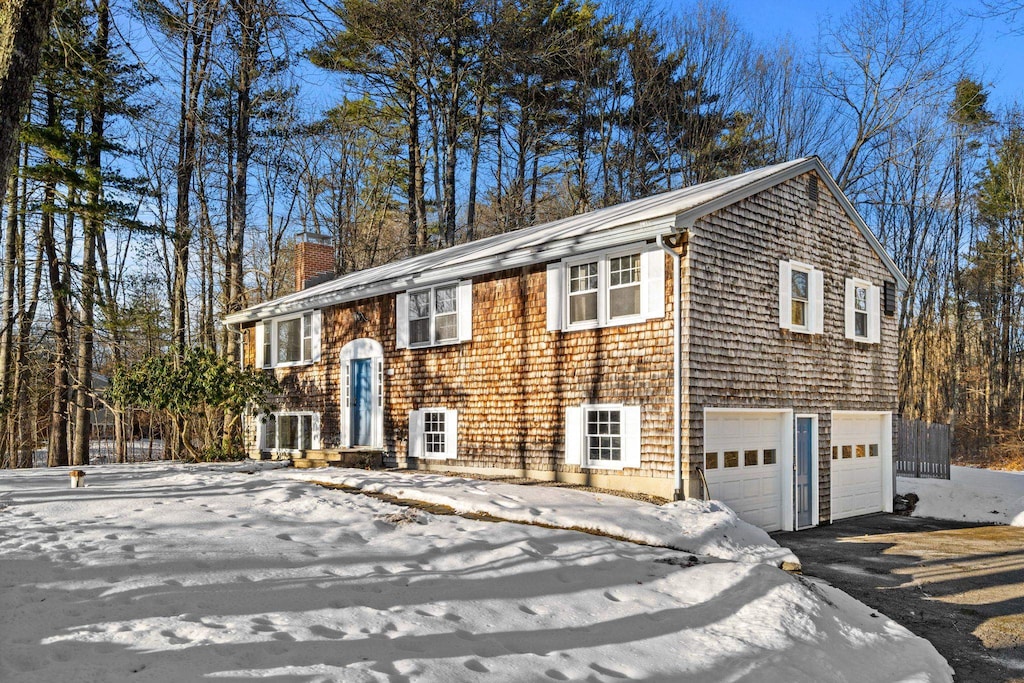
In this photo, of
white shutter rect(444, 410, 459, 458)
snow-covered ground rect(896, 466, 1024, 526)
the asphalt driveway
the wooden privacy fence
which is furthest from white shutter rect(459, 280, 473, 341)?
the wooden privacy fence

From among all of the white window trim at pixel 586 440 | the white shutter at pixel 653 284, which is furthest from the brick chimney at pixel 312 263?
the white shutter at pixel 653 284

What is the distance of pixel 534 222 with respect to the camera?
2978 centimetres

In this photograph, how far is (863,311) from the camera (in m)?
16.1

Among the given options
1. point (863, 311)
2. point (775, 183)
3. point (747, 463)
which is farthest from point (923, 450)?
point (775, 183)

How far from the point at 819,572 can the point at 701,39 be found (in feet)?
84.5

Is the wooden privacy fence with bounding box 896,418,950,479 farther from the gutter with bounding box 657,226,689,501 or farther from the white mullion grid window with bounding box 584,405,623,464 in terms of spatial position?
the gutter with bounding box 657,226,689,501

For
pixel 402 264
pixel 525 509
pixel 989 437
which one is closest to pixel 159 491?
pixel 525 509

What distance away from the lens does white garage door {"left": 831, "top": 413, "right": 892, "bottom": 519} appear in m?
15.3

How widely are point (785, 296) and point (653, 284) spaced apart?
327cm

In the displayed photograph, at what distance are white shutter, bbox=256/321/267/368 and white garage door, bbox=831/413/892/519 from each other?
1503cm

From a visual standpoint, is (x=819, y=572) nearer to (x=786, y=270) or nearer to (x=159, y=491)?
(x=786, y=270)

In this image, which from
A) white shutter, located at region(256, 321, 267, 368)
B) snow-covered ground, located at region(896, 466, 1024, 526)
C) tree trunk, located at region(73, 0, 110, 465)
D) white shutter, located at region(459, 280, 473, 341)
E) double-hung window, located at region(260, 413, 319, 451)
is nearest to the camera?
white shutter, located at region(459, 280, 473, 341)

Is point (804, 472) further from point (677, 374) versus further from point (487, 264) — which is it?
point (487, 264)

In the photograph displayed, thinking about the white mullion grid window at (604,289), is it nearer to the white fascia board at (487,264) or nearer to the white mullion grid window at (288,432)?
the white fascia board at (487,264)
